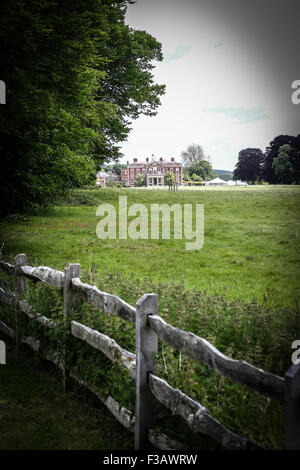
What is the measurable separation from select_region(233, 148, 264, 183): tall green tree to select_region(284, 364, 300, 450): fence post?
5544 cm

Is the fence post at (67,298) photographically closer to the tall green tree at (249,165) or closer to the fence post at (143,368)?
the fence post at (143,368)

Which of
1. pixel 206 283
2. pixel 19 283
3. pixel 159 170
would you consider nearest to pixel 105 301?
pixel 19 283

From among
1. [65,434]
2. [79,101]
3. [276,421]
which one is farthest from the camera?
[79,101]

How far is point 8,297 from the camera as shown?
7.44 m

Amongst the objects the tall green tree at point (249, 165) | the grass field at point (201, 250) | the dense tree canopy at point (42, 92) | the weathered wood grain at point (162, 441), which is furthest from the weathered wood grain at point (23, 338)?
the tall green tree at point (249, 165)

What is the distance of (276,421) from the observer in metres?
3.28

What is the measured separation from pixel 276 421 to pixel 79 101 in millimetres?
13967

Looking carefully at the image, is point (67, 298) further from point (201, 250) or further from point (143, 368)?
point (201, 250)

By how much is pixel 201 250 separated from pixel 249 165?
42009 millimetres

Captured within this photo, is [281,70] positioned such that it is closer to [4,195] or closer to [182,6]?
[4,195]

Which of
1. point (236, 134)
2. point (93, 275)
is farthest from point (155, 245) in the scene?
point (236, 134)

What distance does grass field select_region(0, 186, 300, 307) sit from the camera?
13.8 m

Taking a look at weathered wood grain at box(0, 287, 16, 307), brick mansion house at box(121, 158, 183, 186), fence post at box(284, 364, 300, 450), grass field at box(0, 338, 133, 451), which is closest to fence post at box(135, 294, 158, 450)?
grass field at box(0, 338, 133, 451)

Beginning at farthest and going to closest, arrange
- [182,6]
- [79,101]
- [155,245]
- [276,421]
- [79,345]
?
[155,245] < [182,6] < [79,101] < [79,345] < [276,421]
